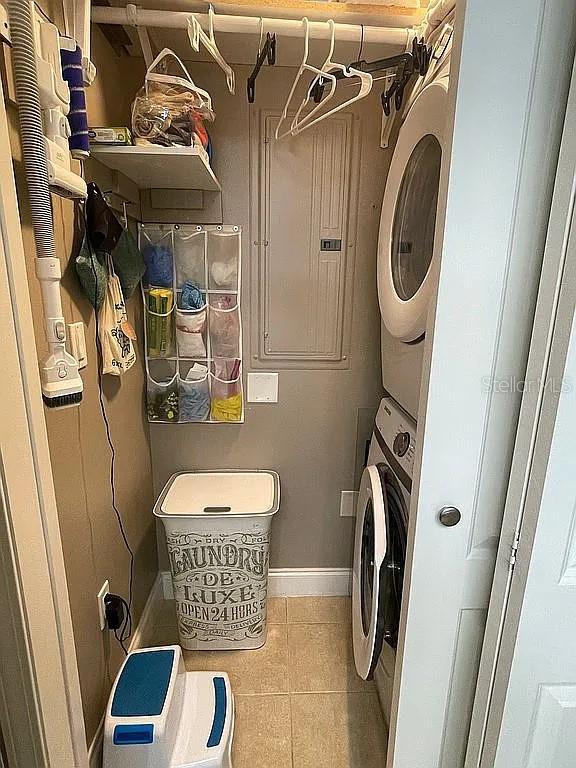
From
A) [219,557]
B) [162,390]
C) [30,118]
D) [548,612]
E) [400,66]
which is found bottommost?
[219,557]

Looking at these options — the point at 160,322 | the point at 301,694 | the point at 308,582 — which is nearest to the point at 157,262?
the point at 160,322

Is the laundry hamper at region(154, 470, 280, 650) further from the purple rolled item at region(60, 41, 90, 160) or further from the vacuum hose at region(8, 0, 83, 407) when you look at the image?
the purple rolled item at region(60, 41, 90, 160)

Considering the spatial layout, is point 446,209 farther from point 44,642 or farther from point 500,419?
point 44,642

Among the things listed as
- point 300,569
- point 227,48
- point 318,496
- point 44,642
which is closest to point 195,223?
point 227,48

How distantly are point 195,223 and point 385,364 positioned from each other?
2.95 feet

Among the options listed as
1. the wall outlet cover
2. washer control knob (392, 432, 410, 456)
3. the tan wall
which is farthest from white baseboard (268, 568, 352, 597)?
washer control knob (392, 432, 410, 456)

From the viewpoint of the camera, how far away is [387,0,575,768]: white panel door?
2.31 feet

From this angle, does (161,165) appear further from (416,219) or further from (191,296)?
(416,219)

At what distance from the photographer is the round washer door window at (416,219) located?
1.14 m

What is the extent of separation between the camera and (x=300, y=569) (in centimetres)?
210

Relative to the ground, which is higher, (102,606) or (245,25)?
(245,25)

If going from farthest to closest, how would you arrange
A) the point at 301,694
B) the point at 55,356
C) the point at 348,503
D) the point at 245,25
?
the point at 348,503 → the point at 301,694 → the point at 245,25 → the point at 55,356

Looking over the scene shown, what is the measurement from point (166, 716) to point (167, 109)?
167cm

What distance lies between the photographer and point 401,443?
1.26 m
